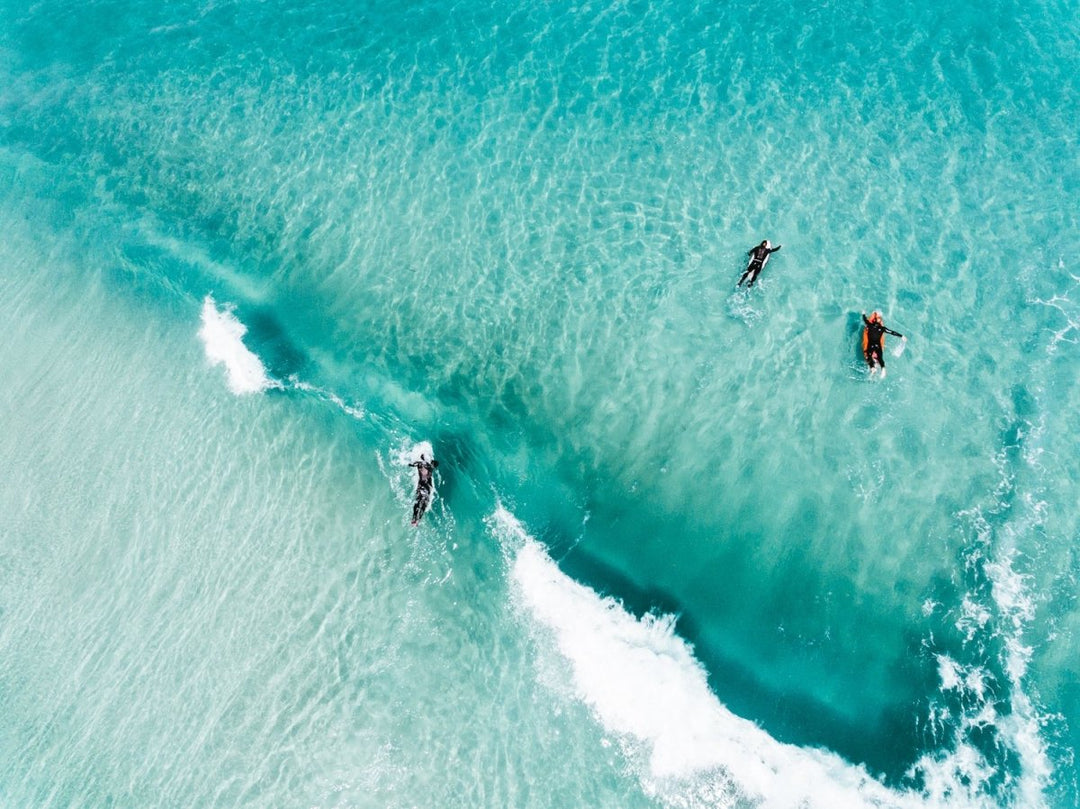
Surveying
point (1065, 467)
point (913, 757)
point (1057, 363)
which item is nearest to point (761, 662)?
point (913, 757)

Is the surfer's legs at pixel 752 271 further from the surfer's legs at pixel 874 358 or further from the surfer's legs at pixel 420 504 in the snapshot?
the surfer's legs at pixel 420 504

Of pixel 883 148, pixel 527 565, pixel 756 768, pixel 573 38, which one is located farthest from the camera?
Answer: pixel 573 38

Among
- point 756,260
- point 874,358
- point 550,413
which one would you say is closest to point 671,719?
point 550,413

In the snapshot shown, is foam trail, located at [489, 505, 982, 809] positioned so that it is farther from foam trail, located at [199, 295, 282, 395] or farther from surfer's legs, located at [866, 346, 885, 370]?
foam trail, located at [199, 295, 282, 395]

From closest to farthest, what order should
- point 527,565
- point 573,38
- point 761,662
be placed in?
point 761,662
point 527,565
point 573,38

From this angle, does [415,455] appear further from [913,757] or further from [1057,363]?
[1057,363]

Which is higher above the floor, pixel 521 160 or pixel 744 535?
pixel 521 160

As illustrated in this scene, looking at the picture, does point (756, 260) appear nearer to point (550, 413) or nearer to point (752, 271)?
point (752, 271)

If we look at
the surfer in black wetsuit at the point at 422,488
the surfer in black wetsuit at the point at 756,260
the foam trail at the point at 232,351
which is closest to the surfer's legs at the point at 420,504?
the surfer in black wetsuit at the point at 422,488
